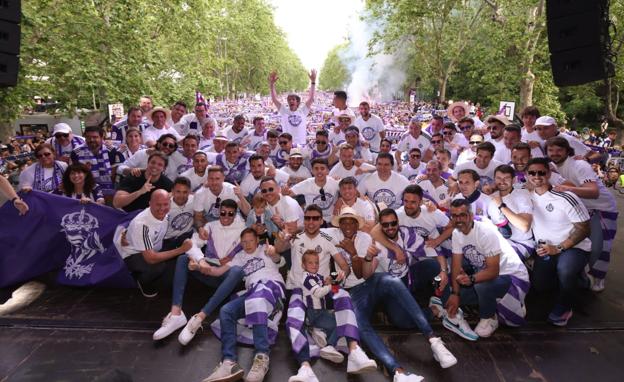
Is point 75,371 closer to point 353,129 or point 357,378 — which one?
point 357,378

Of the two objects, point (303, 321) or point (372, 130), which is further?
point (372, 130)

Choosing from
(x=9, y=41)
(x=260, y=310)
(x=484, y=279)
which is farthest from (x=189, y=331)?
(x=9, y=41)

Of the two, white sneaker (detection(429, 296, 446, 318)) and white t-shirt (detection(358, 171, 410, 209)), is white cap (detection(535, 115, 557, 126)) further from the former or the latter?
white sneaker (detection(429, 296, 446, 318))

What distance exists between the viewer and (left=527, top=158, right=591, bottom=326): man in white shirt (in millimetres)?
4684

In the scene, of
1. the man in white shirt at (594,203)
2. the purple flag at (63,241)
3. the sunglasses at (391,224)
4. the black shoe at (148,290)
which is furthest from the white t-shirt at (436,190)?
the purple flag at (63,241)

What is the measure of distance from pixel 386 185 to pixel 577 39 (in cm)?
316

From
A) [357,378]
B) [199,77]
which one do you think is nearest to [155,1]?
[199,77]

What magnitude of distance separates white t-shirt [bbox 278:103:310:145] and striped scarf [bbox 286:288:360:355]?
19.6 feet

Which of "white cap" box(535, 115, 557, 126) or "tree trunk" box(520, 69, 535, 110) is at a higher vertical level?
"tree trunk" box(520, 69, 535, 110)

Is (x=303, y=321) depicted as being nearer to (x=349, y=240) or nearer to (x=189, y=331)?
(x=349, y=240)

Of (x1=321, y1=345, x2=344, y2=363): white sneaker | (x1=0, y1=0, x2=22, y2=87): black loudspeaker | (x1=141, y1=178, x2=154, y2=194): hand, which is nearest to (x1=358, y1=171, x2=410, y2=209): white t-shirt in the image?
(x1=321, y1=345, x2=344, y2=363): white sneaker

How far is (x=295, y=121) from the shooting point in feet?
31.9

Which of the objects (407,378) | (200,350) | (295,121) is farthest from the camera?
(295,121)

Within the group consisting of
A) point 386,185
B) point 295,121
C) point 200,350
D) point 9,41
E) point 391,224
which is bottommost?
point 200,350
